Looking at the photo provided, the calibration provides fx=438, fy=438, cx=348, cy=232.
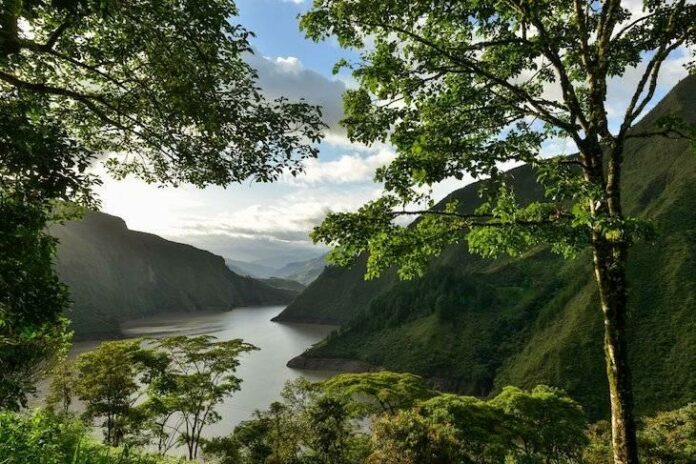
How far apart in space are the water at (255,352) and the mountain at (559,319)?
29.9 feet

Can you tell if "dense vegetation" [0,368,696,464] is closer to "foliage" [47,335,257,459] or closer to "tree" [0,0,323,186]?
"foliage" [47,335,257,459]

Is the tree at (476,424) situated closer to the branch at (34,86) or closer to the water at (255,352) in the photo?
the branch at (34,86)

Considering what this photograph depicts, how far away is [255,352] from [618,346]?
109515 mm

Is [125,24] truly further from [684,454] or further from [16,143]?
[684,454]

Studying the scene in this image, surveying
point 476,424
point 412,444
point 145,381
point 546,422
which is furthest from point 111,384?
point 546,422

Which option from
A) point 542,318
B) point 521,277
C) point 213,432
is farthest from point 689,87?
point 213,432

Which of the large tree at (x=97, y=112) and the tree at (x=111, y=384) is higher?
the large tree at (x=97, y=112)

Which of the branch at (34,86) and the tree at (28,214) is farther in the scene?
the branch at (34,86)

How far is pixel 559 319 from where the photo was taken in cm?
7175

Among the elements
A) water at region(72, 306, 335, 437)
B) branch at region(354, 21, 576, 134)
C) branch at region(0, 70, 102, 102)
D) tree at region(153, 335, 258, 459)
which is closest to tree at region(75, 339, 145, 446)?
tree at region(153, 335, 258, 459)

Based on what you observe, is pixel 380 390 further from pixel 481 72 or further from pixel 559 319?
pixel 559 319

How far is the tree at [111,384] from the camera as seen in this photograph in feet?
94.8

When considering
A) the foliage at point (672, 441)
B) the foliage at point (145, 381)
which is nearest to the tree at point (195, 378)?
the foliage at point (145, 381)

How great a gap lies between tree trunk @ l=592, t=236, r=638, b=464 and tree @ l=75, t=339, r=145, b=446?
2960 cm
